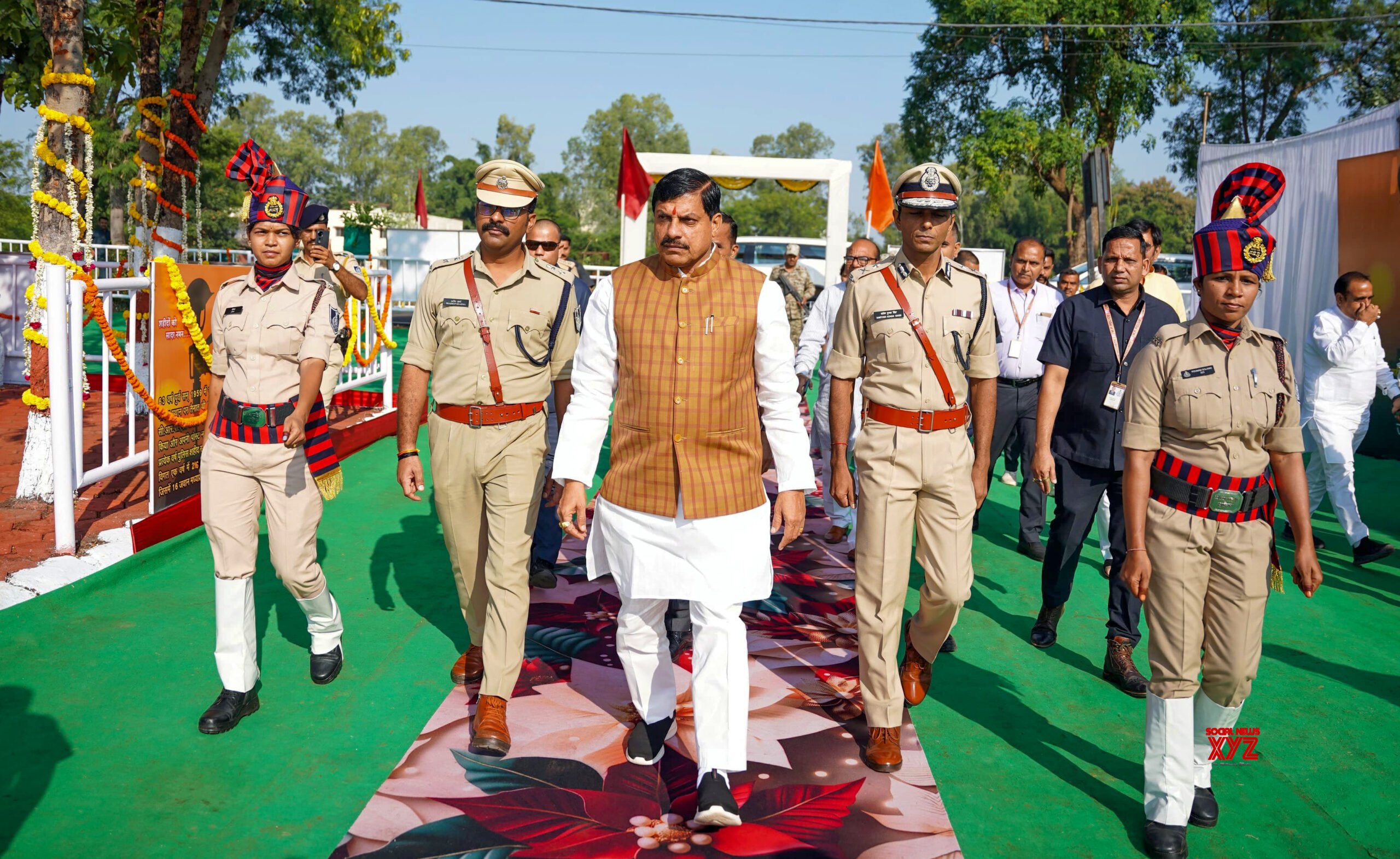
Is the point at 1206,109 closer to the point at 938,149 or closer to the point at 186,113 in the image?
the point at 938,149

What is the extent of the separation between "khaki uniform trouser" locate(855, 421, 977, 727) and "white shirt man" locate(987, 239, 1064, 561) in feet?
9.65

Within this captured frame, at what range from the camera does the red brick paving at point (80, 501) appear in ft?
19.3

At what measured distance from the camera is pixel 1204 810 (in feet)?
11.4

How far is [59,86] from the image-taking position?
6.96 m

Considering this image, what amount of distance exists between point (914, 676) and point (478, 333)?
7.86 feet

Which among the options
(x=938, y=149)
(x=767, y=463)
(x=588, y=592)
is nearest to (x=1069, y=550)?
(x=588, y=592)

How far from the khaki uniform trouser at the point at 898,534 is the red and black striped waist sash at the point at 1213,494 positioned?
824mm

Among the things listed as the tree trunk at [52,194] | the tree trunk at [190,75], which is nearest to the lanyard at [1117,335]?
the tree trunk at [52,194]

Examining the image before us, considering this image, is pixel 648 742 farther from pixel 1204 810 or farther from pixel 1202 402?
pixel 1202 402

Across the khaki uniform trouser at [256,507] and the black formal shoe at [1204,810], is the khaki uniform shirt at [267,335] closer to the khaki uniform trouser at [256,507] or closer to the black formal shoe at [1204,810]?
the khaki uniform trouser at [256,507]

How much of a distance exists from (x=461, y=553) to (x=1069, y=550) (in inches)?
117

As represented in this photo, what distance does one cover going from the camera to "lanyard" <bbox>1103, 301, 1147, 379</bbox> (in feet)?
16.4

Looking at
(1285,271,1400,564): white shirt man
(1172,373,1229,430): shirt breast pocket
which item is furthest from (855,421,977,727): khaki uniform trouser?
(1285,271,1400,564): white shirt man

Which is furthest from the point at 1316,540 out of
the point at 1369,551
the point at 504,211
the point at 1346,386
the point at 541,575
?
the point at 504,211
